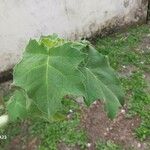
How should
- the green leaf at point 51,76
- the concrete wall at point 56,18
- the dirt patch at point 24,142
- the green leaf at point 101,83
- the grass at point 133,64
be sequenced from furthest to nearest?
the concrete wall at point 56,18
the grass at point 133,64
the dirt patch at point 24,142
the green leaf at point 101,83
the green leaf at point 51,76

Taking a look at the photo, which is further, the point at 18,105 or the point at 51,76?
the point at 18,105

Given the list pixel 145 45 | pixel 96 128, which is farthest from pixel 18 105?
pixel 145 45

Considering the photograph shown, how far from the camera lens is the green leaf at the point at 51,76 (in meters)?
1.28

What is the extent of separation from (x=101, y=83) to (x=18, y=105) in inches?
12.3

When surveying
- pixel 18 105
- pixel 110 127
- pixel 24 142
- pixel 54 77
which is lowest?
pixel 110 127

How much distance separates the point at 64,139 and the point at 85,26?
1.92 meters

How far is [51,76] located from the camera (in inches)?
50.8

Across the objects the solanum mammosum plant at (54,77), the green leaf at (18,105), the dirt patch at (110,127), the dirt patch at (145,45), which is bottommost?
the dirt patch at (110,127)

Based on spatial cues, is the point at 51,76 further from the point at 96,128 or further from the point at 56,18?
the point at 56,18

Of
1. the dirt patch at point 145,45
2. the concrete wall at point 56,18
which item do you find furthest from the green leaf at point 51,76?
the dirt patch at point 145,45

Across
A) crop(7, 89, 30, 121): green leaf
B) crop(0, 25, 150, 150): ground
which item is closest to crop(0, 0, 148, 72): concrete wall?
crop(0, 25, 150, 150): ground

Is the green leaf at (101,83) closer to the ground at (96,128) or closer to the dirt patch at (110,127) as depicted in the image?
the ground at (96,128)

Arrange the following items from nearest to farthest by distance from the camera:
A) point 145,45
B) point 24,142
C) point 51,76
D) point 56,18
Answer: point 51,76, point 24,142, point 56,18, point 145,45

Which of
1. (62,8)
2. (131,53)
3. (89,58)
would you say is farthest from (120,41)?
(89,58)
